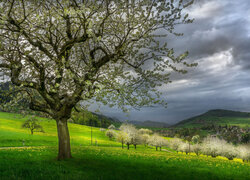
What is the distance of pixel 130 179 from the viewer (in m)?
9.74

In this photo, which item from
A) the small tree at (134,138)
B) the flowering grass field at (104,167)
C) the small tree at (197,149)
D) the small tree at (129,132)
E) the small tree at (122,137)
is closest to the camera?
the flowering grass field at (104,167)

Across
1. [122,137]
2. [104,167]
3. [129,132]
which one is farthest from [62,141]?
[122,137]

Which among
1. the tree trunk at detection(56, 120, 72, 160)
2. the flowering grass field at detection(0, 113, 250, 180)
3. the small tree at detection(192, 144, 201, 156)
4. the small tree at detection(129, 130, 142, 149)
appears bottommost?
the small tree at detection(192, 144, 201, 156)

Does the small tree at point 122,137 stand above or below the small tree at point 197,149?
above

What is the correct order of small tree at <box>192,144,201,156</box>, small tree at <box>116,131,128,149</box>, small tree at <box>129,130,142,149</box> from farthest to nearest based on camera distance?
1. small tree at <box>192,144,201,156</box>
2. small tree at <box>129,130,142,149</box>
3. small tree at <box>116,131,128,149</box>

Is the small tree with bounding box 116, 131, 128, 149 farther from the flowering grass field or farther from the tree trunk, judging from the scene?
the tree trunk

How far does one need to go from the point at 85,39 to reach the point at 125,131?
6751cm

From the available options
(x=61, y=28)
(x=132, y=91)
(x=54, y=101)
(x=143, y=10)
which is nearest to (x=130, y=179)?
(x=132, y=91)

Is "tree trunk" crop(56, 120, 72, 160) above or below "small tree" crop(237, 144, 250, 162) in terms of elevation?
above

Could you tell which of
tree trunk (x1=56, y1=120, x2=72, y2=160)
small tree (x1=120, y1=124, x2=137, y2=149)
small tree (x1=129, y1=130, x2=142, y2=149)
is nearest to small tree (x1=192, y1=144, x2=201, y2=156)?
small tree (x1=129, y1=130, x2=142, y2=149)

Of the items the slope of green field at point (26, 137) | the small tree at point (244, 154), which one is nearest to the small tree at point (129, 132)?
the slope of green field at point (26, 137)

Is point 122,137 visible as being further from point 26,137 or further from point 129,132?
point 26,137

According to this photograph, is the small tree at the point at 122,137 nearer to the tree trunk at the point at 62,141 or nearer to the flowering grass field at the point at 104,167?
the flowering grass field at the point at 104,167

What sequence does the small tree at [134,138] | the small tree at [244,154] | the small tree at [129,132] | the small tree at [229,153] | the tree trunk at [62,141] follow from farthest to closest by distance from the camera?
the small tree at [229,153] → the small tree at [244,154] → the small tree at [134,138] → the small tree at [129,132] → the tree trunk at [62,141]
